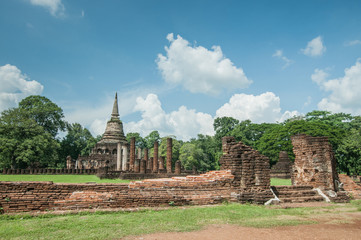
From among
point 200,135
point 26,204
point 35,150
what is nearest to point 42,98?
point 35,150

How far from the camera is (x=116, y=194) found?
7.70 metres

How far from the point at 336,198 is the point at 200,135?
4903 centimetres

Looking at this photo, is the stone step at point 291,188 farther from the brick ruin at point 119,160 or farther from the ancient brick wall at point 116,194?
the brick ruin at point 119,160

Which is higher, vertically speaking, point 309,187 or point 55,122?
point 55,122

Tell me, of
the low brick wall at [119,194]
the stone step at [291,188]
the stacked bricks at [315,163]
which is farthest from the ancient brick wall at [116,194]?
the stacked bricks at [315,163]

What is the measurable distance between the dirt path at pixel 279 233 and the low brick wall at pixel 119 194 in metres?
2.69

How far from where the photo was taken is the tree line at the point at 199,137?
28781mm

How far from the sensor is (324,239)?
5.02 meters

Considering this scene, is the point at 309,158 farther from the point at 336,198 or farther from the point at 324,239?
the point at 324,239

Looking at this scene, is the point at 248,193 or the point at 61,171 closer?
the point at 248,193

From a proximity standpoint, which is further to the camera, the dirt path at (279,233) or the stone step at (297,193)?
the stone step at (297,193)

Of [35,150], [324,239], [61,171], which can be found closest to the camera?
[324,239]

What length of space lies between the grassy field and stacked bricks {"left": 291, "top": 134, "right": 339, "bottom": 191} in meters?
3.62

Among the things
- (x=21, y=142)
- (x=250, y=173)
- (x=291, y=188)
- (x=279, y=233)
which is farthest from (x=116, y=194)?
(x=21, y=142)
